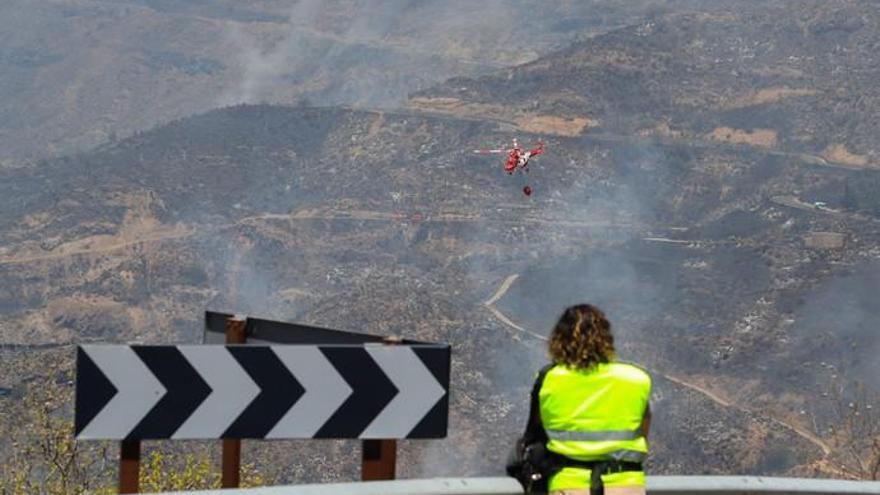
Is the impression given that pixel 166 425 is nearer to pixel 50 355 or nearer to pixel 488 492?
pixel 488 492

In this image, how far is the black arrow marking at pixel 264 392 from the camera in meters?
9.41

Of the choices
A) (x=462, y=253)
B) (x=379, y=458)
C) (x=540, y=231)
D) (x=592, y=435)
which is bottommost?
(x=462, y=253)

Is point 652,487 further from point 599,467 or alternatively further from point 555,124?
point 555,124

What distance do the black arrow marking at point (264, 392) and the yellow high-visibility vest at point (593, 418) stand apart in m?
1.44

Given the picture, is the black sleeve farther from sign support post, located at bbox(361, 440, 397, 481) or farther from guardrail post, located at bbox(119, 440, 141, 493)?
guardrail post, located at bbox(119, 440, 141, 493)

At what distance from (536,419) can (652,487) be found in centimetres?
110

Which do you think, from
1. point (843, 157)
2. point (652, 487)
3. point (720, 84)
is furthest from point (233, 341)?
point (720, 84)

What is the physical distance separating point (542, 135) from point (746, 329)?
1952 inches

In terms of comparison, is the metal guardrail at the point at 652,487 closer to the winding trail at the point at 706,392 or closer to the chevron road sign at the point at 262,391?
the chevron road sign at the point at 262,391

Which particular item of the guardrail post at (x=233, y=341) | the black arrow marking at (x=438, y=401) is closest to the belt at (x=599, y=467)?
the black arrow marking at (x=438, y=401)

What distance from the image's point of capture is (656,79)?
140375mm

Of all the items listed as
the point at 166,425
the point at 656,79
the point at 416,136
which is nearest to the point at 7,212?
the point at 416,136

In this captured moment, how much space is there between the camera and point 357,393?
377 inches

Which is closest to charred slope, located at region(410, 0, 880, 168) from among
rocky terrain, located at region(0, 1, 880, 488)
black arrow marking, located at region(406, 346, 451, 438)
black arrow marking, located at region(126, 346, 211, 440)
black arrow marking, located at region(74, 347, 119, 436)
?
rocky terrain, located at region(0, 1, 880, 488)
